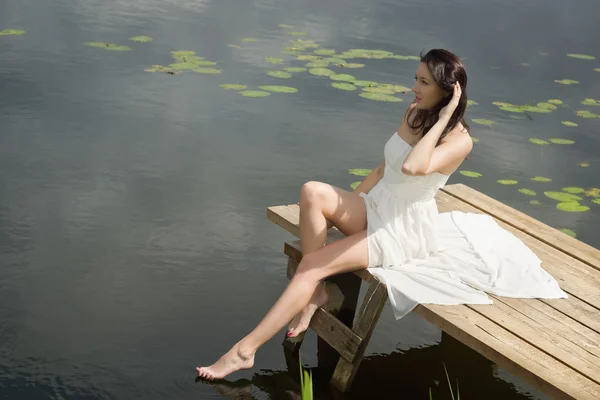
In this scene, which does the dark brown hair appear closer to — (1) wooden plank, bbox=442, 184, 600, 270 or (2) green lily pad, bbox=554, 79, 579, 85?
(1) wooden plank, bbox=442, 184, 600, 270

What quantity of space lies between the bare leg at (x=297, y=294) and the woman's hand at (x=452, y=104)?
62cm

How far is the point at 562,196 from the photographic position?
18.7ft

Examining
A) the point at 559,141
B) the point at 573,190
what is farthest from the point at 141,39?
the point at 573,190

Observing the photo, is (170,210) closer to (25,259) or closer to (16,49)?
(25,259)

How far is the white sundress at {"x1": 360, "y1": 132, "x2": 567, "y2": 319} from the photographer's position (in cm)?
353

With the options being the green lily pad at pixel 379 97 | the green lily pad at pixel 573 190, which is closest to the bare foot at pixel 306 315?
the green lily pad at pixel 573 190

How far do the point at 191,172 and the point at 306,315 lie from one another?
6.40ft

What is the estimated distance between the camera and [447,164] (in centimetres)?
371

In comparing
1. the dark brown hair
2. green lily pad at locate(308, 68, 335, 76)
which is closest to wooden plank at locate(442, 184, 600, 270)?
the dark brown hair

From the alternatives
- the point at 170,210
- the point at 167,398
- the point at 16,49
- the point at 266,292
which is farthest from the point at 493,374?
the point at 16,49

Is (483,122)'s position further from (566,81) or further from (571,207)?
(566,81)

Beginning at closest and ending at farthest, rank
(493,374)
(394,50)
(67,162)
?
1. (493,374)
2. (67,162)
3. (394,50)

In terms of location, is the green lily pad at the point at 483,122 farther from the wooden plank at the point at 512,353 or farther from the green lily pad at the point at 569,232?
the wooden plank at the point at 512,353

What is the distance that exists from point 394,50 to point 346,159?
10.7 feet
